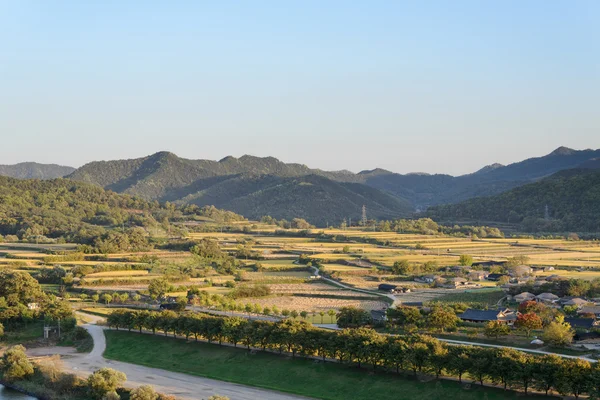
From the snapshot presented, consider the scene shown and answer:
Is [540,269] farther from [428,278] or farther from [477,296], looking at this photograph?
[477,296]

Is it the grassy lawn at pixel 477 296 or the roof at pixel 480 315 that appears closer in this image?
the roof at pixel 480 315

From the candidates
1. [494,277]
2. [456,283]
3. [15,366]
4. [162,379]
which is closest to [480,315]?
[456,283]

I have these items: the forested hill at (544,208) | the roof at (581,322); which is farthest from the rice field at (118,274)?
the forested hill at (544,208)

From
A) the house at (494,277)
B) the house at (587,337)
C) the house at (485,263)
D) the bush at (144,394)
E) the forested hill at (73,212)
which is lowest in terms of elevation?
the bush at (144,394)

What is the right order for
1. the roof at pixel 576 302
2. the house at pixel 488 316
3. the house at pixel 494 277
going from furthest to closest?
the house at pixel 494 277, the roof at pixel 576 302, the house at pixel 488 316

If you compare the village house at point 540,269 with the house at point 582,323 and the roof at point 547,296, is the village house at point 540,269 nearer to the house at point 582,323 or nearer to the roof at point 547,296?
the roof at point 547,296

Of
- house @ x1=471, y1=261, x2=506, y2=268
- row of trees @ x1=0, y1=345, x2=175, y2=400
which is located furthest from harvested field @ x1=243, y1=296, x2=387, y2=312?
house @ x1=471, y1=261, x2=506, y2=268

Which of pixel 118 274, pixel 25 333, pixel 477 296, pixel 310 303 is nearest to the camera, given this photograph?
pixel 25 333

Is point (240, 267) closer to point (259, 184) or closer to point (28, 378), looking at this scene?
point (28, 378)
